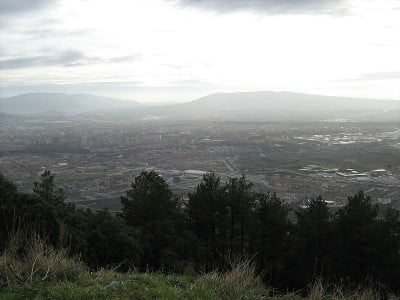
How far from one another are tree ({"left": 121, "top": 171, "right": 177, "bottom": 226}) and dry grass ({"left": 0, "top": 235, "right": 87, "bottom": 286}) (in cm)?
1151

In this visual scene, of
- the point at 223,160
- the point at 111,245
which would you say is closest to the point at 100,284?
the point at 111,245

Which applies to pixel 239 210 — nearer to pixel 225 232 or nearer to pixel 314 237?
pixel 225 232

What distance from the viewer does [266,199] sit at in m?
17.1

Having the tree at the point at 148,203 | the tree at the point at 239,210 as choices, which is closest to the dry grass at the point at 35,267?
the tree at the point at 148,203

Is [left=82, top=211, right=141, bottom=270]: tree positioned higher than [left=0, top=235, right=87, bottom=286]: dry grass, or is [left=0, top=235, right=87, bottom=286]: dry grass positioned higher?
[left=0, top=235, right=87, bottom=286]: dry grass

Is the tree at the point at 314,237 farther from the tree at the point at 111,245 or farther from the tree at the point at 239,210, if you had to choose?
the tree at the point at 111,245

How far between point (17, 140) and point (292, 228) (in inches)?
2900

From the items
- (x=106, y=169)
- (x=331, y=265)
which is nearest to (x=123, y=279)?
(x=331, y=265)

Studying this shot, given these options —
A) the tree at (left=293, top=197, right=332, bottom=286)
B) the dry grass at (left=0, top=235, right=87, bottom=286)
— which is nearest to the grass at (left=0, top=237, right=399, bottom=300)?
the dry grass at (left=0, top=235, right=87, bottom=286)

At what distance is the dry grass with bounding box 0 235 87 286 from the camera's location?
5.37m

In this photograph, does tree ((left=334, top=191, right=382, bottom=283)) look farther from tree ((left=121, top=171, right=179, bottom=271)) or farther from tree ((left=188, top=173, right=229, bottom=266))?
tree ((left=121, top=171, right=179, bottom=271))

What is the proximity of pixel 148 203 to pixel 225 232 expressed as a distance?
147 inches

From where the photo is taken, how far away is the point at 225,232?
60.3ft

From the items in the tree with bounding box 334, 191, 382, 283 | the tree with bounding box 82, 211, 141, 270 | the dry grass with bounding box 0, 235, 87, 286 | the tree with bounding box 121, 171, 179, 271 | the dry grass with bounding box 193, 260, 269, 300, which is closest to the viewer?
the dry grass with bounding box 0, 235, 87, 286
